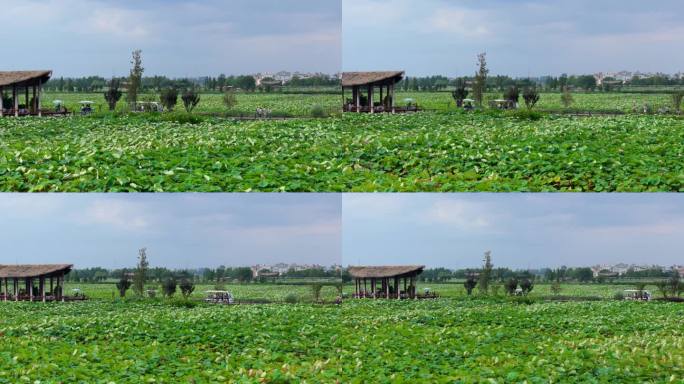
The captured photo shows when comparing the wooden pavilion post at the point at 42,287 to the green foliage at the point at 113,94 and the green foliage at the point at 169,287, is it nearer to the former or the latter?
the green foliage at the point at 169,287

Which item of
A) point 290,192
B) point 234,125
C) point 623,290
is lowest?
point 623,290

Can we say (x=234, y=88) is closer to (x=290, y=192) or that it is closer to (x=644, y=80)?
(x=290, y=192)

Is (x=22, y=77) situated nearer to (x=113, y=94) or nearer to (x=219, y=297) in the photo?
(x=113, y=94)

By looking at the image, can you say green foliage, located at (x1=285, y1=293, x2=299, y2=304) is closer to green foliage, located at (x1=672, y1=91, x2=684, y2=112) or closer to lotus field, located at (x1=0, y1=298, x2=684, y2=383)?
lotus field, located at (x1=0, y1=298, x2=684, y2=383)

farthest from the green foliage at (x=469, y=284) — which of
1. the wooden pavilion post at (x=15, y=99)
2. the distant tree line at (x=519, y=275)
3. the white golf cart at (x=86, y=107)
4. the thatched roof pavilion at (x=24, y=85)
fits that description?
the wooden pavilion post at (x=15, y=99)

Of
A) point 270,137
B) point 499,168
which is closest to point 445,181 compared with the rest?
point 499,168

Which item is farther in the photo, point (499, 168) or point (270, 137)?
point (270, 137)

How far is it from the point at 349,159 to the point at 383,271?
6.47ft

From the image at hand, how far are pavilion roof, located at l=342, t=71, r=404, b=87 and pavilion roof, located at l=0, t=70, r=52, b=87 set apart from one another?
5048 millimetres

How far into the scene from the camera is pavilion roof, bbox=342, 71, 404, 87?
1267 centimetres

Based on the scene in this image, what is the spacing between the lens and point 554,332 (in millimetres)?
9320

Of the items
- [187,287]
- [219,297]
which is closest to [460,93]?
[219,297]

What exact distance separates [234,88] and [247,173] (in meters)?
4.60

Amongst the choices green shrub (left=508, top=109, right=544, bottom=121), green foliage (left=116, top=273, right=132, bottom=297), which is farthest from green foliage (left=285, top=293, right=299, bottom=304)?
green shrub (left=508, top=109, right=544, bottom=121)
